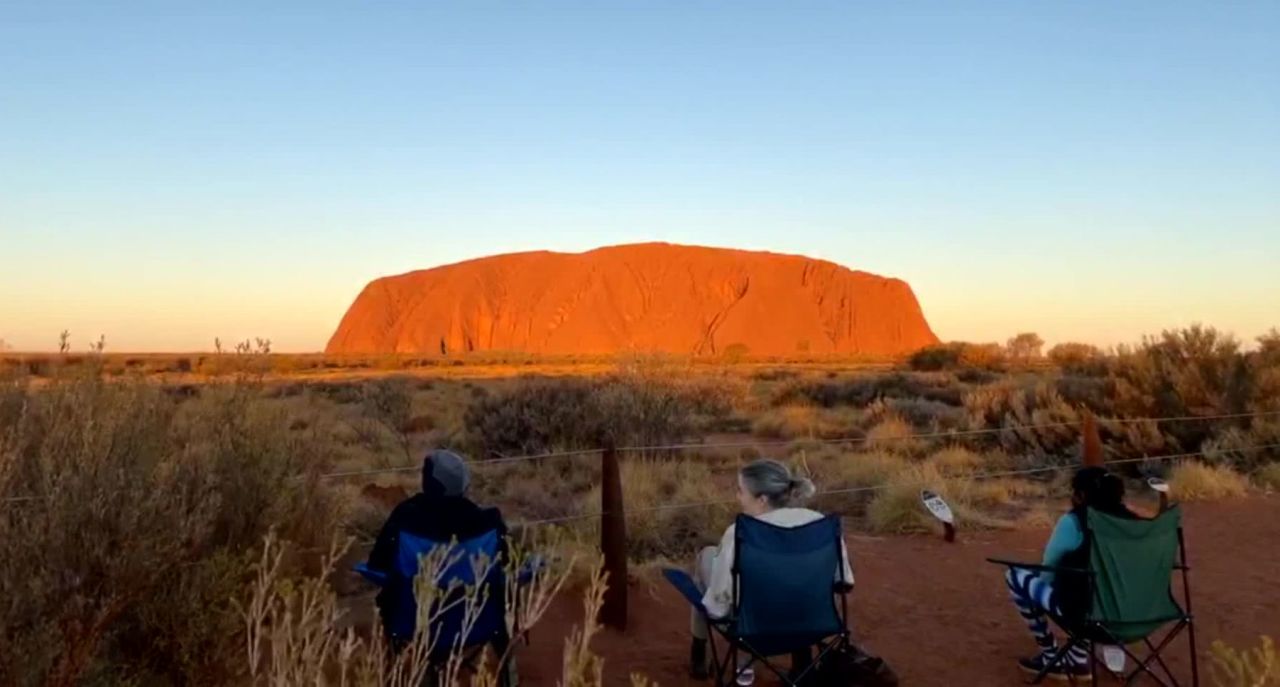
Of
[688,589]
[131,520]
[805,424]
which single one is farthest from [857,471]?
[131,520]

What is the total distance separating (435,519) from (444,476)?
0.69ft

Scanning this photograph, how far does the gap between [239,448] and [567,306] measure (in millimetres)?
79044

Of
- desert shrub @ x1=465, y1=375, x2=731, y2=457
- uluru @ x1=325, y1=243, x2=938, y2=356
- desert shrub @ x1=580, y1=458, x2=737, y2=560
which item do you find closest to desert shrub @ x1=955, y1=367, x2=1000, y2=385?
desert shrub @ x1=465, y1=375, x2=731, y2=457

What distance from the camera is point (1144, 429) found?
1288cm

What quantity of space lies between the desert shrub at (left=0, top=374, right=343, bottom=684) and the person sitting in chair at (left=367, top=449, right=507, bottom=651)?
0.57 meters

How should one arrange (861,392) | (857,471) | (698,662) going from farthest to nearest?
(861,392), (857,471), (698,662)

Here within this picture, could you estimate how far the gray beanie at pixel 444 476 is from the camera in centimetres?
455

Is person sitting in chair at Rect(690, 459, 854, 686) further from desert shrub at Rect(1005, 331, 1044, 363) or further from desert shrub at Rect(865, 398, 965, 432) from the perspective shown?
desert shrub at Rect(1005, 331, 1044, 363)

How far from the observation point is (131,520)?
3.37m

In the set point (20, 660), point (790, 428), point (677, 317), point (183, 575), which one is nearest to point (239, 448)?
point (183, 575)

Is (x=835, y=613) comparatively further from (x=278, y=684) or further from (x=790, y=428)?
(x=790, y=428)

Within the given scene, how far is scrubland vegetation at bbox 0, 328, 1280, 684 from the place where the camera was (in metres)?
3.33

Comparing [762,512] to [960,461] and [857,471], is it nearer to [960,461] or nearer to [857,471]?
[857,471]

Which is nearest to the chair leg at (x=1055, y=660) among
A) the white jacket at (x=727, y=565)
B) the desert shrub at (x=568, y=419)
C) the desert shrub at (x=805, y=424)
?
the white jacket at (x=727, y=565)
